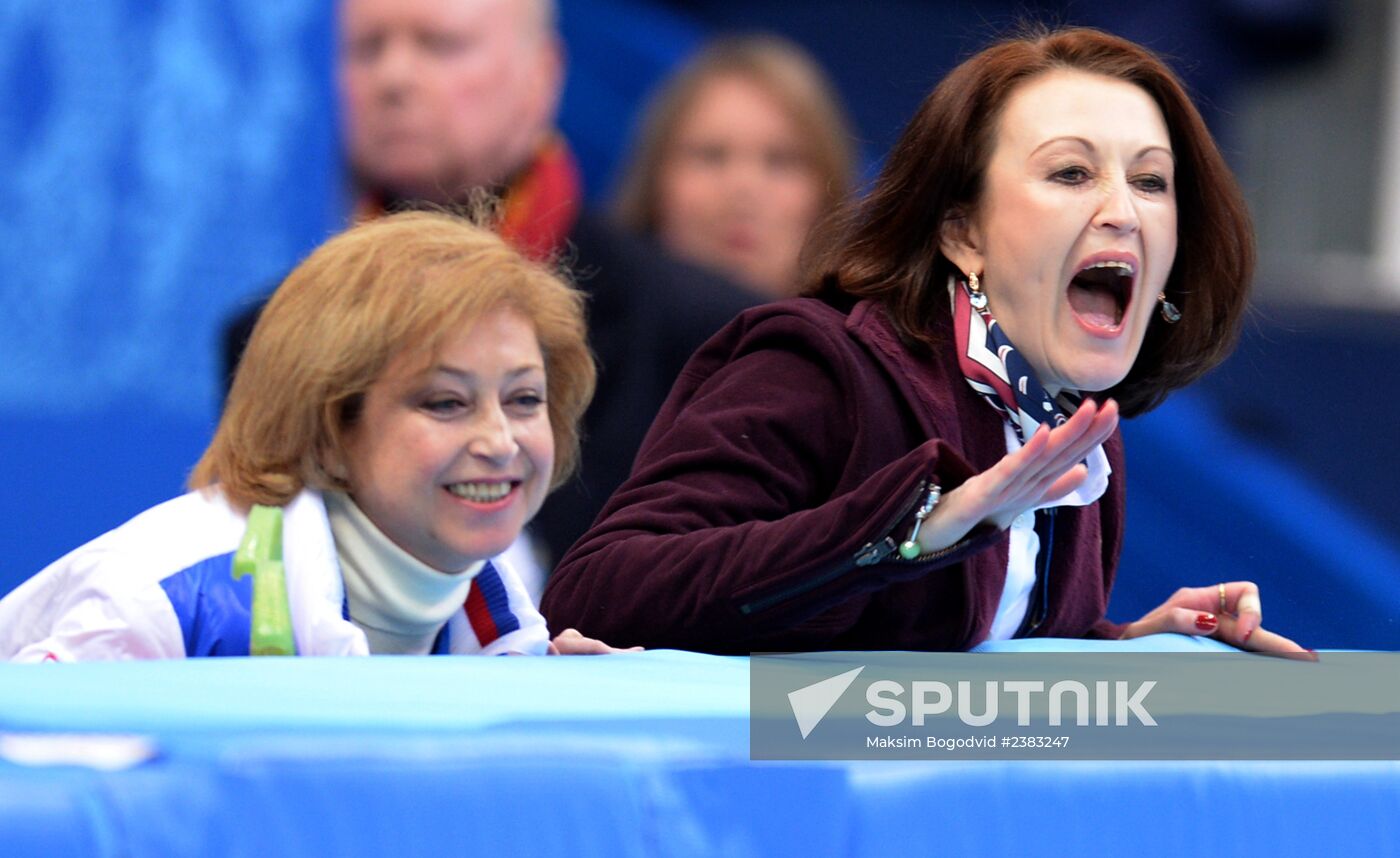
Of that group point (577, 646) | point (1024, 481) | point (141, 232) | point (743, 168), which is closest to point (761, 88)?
point (743, 168)

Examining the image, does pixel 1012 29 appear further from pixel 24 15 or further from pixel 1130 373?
pixel 24 15

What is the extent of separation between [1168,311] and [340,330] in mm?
940

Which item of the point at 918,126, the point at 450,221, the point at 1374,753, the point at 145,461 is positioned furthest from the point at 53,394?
the point at 1374,753

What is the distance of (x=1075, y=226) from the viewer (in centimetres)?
225

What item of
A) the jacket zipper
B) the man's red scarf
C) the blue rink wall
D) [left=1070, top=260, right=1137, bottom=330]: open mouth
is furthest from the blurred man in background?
the jacket zipper

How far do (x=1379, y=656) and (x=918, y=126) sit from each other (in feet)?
2.56

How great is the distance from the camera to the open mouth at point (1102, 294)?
2314 millimetres

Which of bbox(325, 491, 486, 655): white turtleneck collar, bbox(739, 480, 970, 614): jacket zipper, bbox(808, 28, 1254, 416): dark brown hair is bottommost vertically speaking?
bbox(739, 480, 970, 614): jacket zipper

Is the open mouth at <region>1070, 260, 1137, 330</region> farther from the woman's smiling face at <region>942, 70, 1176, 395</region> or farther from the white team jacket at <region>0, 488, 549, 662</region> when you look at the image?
the white team jacket at <region>0, 488, 549, 662</region>

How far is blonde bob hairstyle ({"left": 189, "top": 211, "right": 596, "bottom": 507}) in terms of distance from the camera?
2205mm

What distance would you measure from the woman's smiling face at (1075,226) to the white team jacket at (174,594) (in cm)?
78

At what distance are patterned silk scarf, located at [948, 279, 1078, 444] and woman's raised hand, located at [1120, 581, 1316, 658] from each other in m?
0.36

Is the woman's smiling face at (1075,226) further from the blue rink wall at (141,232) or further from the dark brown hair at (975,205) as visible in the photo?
the blue rink wall at (141,232)

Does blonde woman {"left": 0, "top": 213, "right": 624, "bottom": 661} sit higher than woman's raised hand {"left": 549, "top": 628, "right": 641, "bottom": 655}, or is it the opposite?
blonde woman {"left": 0, "top": 213, "right": 624, "bottom": 661}
